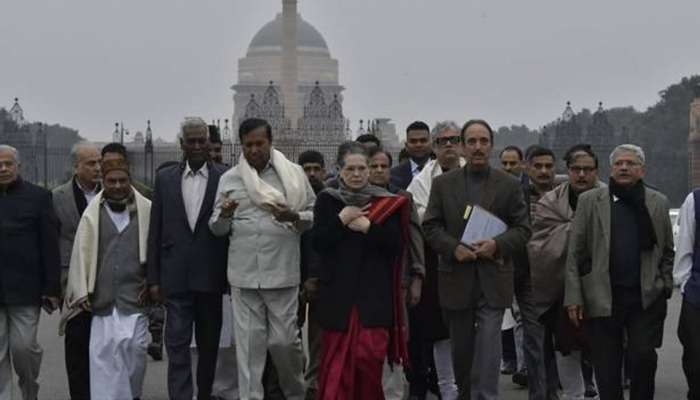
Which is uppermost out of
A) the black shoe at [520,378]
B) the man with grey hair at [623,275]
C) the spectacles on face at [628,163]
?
the spectacles on face at [628,163]

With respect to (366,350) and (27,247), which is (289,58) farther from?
(366,350)

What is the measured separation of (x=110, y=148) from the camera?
8.91m

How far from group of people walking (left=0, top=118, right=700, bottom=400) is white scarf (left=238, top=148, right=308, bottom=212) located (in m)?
0.01

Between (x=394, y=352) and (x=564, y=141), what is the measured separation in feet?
89.1

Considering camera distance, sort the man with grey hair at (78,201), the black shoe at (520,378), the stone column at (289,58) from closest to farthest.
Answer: the man with grey hair at (78,201), the black shoe at (520,378), the stone column at (289,58)

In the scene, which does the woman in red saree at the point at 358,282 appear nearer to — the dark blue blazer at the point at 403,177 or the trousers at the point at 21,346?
the trousers at the point at 21,346

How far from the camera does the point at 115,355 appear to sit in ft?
28.1

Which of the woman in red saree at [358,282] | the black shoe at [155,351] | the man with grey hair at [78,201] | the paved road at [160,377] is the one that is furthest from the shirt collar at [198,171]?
the black shoe at [155,351]

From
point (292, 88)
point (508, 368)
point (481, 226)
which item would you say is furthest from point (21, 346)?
point (292, 88)

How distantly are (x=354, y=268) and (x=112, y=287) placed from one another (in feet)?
5.25

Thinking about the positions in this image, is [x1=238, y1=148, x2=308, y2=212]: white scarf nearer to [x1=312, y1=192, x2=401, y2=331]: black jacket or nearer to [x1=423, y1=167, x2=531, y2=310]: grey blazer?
[x1=312, y1=192, x2=401, y2=331]: black jacket

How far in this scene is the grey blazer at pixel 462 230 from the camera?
27.3 feet

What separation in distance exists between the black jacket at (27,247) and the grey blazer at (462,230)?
235cm

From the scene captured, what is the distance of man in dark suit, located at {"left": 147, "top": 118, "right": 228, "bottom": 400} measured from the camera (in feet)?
28.5
